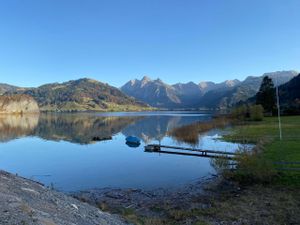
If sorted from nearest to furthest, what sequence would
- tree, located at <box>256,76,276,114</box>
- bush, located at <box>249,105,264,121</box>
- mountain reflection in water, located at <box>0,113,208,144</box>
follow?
mountain reflection in water, located at <box>0,113,208,144</box>, bush, located at <box>249,105,264,121</box>, tree, located at <box>256,76,276,114</box>

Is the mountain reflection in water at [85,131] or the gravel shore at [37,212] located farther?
the mountain reflection in water at [85,131]

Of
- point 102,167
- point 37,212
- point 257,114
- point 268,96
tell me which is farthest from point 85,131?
point 37,212

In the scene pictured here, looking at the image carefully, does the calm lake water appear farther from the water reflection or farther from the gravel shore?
the water reflection

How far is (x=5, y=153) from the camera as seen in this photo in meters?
52.5

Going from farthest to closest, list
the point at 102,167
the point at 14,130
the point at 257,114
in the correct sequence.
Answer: the point at 14,130 < the point at 257,114 < the point at 102,167

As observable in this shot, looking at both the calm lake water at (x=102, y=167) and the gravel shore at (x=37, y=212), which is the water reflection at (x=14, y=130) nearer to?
the calm lake water at (x=102, y=167)

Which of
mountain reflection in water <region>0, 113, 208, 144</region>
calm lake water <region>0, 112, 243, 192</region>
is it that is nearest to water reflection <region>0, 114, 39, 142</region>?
mountain reflection in water <region>0, 113, 208, 144</region>

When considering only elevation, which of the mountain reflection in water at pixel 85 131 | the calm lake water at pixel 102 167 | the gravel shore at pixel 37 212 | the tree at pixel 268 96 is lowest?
the calm lake water at pixel 102 167

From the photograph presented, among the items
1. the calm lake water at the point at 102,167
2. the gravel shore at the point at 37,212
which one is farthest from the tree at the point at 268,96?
the gravel shore at the point at 37,212

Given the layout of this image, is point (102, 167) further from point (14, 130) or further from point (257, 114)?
point (14, 130)

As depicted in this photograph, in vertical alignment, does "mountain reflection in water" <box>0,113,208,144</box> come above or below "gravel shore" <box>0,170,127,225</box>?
below

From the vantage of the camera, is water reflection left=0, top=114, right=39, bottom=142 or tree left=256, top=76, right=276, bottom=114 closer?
water reflection left=0, top=114, right=39, bottom=142

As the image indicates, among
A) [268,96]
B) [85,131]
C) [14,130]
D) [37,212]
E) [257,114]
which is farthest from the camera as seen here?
[268,96]

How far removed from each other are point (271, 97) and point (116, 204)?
101 metres
